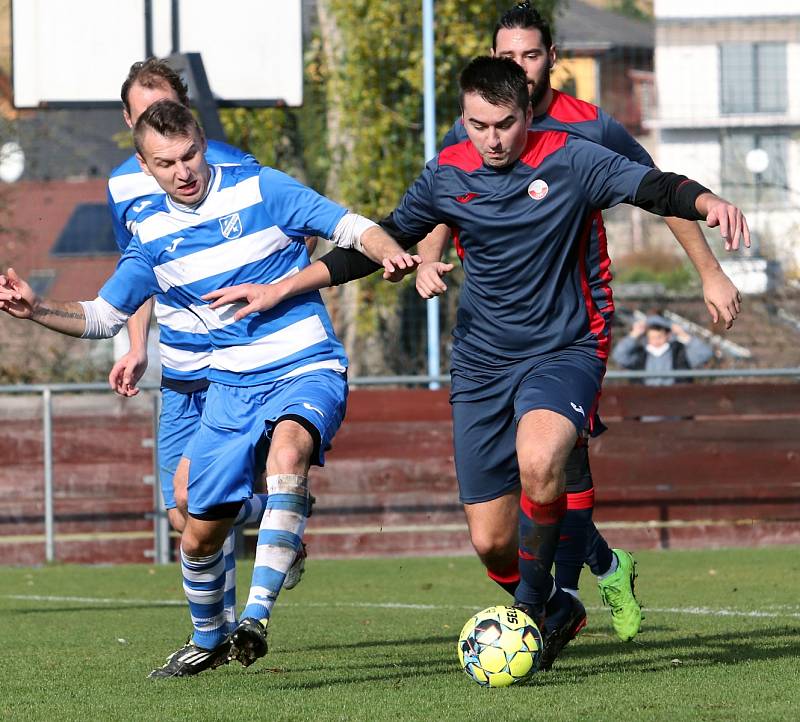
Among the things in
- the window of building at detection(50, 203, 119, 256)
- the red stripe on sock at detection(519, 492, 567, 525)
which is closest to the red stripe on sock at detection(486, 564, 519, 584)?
the red stripe on sock at detection(519, 492, 567, 525)

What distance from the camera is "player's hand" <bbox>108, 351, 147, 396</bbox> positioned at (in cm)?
666

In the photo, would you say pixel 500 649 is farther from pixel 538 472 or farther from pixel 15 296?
pixel 15 296

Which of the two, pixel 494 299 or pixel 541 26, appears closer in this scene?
pixel 494 299

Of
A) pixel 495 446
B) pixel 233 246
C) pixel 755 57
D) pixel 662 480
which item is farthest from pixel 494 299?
pixel 755 57

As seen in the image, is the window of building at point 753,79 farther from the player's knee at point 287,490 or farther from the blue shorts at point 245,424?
the player's knee at point 287,490

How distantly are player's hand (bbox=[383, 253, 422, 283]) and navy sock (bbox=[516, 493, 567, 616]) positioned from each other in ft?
3.24

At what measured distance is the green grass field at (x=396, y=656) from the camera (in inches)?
193

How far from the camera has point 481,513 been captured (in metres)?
6.25

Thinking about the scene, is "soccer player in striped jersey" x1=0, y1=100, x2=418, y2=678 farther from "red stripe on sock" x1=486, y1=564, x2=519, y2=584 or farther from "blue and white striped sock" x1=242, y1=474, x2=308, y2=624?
"red stripe on sock" x1=486, y1=564, x2=519, y2=584

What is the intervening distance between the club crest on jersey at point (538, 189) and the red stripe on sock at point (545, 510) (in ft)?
3.66

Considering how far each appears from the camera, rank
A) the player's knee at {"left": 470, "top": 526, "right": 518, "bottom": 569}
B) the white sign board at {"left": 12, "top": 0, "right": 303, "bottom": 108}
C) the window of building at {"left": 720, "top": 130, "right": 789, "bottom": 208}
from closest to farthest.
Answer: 1. the player's knee at {"left": 470, "top": 526, "right": 518, "bottom": 569}
2. the white sign board at {"left": 12, "top": 0, "right": 303, "bottom": 108}
3. the window of building at {"left": 720, "top": 130, "right": 789, "bottom": 208}

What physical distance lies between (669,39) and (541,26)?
9933 millimetres

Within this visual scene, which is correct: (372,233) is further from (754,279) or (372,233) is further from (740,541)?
(754,279)

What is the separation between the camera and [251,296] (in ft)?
18.5
